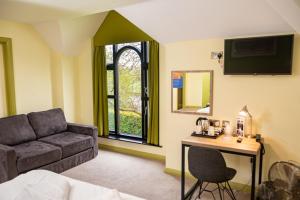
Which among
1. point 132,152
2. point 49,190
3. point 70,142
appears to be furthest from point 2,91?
point 49,190

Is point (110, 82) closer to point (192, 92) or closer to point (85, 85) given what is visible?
point (85, 85)

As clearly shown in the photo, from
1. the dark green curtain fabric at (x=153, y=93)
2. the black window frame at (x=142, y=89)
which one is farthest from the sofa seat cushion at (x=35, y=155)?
the dark green curtain fabric at (x=153, y=93)

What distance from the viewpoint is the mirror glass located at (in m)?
3.30

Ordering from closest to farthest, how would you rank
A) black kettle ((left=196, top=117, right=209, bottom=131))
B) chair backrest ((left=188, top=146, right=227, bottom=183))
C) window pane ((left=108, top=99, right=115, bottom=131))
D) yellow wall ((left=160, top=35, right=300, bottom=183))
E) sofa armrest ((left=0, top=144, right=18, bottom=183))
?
chair backrest ((left=188, top=146, right=227, bottom=183)) < yellow wall ((left=160, top=35, right=300, bottom=183)) < sofa armrest ((left=0, top=144, right=18, bottom=183)) < black kettle ((left=196, top=117, right=209, bottom=131)) < window pane ((left=108, top=99, right=115, bottom=131))

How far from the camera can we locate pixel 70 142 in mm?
3807

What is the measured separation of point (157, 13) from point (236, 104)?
1.52 meters

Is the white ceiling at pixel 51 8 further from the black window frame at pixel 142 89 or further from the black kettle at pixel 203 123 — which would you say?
the black kettle at pixel 203 123

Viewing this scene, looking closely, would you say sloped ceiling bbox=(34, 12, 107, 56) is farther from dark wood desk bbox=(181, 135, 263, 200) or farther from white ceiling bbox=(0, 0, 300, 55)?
dark wood desk bbox=(181, 135, 263, 200)

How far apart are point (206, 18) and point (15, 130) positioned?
124 inches

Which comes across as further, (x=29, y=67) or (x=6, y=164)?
(x=29, y=67)

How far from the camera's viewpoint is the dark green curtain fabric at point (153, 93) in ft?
13.2

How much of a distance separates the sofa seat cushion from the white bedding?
4.10ft

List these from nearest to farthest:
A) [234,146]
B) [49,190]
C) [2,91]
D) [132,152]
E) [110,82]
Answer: [49,190], [234,146], [2,91], [132,152], [110,82]

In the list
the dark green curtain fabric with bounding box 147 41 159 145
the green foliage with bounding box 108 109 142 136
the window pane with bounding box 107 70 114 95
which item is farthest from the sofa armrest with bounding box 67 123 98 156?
the dark green curtain fabric with bounding box 147 41 159 145
